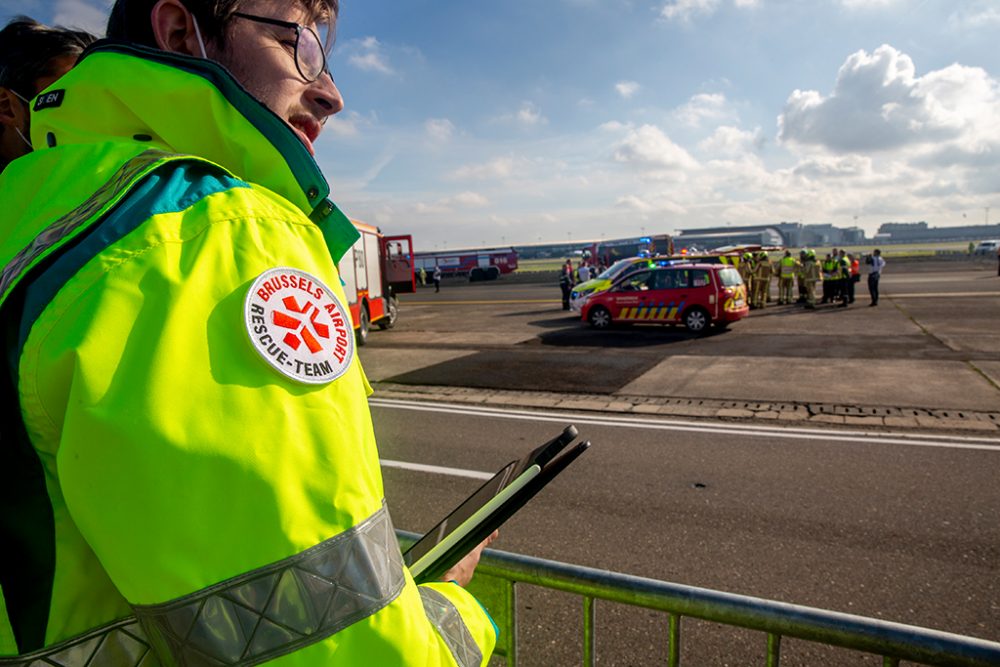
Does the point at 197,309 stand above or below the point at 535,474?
above

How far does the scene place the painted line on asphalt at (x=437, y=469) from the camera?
5941mm

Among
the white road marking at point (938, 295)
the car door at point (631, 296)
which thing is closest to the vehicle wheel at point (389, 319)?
the car door at point (631, 296)

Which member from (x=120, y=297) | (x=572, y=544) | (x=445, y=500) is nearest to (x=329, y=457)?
(x=120, y=297)

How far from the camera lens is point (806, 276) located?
19.6m

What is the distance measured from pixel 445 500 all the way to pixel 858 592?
10.0 feet

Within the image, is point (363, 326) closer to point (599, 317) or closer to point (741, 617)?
point (599, 317)

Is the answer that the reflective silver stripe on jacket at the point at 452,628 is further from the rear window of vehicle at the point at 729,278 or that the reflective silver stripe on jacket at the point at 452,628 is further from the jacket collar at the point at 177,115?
the rear window of vehicle at the point at 729,278

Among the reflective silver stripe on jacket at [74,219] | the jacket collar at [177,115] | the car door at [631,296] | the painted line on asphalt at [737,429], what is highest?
the jacket collar at [177,115]

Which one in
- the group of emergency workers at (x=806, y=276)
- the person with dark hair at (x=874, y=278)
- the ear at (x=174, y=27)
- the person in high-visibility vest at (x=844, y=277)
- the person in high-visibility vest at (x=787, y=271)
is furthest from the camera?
the person in high-visibility vest at (x=787, y=271)

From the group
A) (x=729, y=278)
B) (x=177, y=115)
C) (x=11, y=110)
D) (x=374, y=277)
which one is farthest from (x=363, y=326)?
(x=177, y=115)

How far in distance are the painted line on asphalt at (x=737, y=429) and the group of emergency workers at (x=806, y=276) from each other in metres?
13.5

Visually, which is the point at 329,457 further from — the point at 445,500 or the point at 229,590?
the point at 445,500

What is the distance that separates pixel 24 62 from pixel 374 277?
14879 millimetres

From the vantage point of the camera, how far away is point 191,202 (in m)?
0.81
